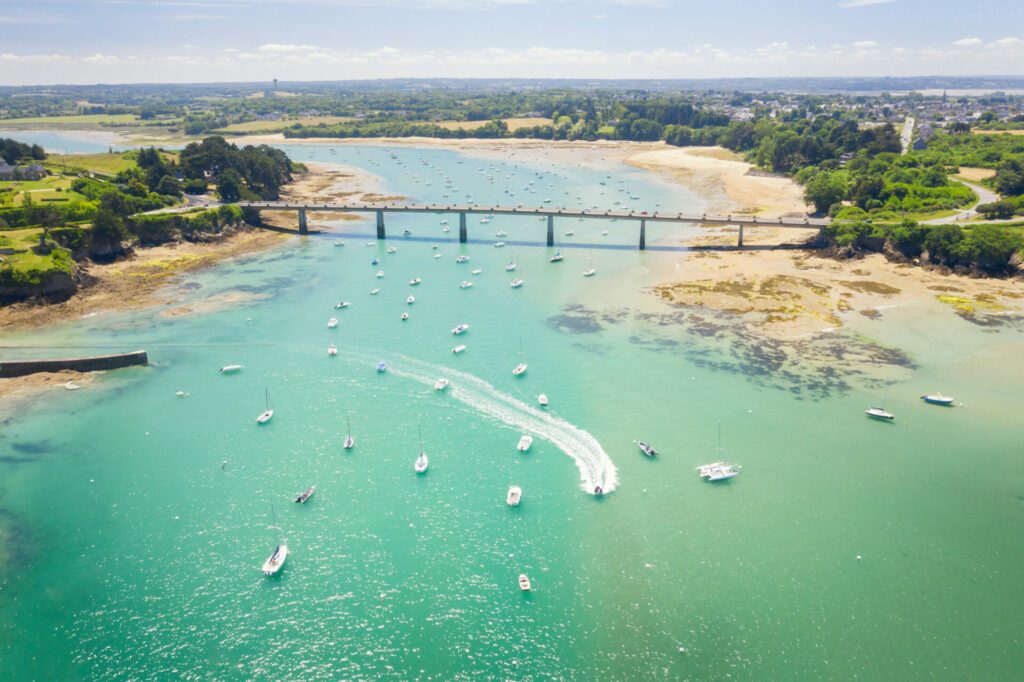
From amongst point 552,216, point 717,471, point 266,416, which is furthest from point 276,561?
point 552,216

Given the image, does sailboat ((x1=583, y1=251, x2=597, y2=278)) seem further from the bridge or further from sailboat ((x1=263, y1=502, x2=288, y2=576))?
sailboat ((x1=263, y1=502, x2=288, y2=576))

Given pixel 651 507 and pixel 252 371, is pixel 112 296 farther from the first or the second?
pixel 651 507

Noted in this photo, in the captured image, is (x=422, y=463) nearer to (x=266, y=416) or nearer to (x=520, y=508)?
(x=520, y=508)

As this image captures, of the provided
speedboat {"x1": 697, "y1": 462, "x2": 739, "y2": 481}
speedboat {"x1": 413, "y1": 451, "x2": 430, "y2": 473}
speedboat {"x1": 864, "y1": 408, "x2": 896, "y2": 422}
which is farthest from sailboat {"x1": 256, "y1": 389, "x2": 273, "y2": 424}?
speedboat {"x1": 864, "y1": 408, "x2": 896, "y2": 422}

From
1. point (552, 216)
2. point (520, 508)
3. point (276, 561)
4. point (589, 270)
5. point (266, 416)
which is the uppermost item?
point (552, 216)

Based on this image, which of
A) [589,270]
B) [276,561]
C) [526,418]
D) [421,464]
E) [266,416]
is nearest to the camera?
[276,561]

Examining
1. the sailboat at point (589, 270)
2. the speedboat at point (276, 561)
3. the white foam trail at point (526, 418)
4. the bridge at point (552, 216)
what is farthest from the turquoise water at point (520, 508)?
Result: the bridge at point (552, 216)

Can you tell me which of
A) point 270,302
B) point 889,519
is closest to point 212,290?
point 270,302

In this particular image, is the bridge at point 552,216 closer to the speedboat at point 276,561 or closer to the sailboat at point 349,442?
the sailboat at point 349,442
